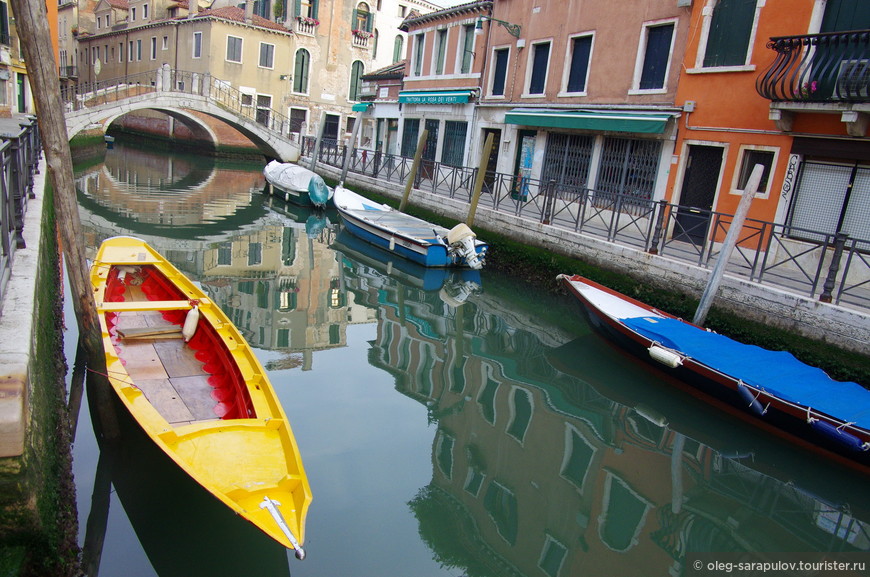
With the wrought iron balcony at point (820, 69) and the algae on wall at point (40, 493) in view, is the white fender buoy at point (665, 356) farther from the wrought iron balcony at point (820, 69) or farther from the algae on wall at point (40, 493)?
the algae on wall at point (40, 493)

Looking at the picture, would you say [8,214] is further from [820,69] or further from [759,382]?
[820,69]

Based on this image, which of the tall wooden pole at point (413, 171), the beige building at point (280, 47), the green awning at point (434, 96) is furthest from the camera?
the beige building at point (280, 47)

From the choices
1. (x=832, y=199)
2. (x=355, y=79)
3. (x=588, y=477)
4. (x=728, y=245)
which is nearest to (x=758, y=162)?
(x=832, y=199)

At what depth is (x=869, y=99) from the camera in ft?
27.7

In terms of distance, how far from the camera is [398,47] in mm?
36969

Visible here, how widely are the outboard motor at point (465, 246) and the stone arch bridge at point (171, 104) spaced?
16.6m

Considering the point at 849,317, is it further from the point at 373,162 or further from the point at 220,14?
the point at 220,14

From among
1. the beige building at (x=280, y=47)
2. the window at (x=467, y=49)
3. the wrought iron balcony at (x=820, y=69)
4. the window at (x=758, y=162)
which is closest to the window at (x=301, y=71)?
the beige building at (x=280, y=47)

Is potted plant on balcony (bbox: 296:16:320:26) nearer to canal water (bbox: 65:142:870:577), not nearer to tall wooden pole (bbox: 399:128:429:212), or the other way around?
tall wooden pole (bbox: 399:128:429:212)

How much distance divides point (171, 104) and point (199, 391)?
931 inches

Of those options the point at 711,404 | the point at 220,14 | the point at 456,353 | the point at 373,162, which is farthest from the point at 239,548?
the point at 220,14

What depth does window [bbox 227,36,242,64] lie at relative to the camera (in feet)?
102

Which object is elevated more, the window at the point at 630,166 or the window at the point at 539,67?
the window at the point at 539,67

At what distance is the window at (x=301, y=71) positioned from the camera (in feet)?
109
